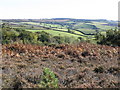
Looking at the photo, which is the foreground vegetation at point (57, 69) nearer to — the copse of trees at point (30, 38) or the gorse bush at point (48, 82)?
the gorse bush at point (48, 82)

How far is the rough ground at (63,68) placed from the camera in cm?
618

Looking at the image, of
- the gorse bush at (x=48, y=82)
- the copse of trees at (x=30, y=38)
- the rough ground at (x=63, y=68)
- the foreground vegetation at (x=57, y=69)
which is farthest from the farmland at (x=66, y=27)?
the gorse bush at (x=48, y=82)

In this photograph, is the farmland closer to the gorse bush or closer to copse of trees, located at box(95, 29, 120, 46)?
copse of trees, located at box(95, 29, 120, 46)

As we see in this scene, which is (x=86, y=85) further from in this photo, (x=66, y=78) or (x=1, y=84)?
(x=1, y=84)

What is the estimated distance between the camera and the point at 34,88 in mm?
5523

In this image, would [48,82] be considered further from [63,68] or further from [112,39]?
[112,39]

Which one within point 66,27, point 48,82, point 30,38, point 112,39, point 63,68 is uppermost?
point 48,82

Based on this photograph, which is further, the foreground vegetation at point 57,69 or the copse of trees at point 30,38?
the copse of trees at point 30,38

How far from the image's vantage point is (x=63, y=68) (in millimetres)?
8328

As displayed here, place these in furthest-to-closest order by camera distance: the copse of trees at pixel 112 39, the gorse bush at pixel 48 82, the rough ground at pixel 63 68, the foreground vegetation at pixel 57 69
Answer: the copse of trees at pixel 112 39 < the rough ground at pixel 63 68 < the foreground vegetation at pixel 57 69 < the gorse bush at pixel 48 82

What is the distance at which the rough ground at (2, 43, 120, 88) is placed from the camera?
20.3ft

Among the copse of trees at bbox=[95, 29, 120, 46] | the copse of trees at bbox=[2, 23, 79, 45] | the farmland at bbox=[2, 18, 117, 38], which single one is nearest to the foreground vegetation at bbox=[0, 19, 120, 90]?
the copse of trees at bbox=[95, 29, 120, 46]

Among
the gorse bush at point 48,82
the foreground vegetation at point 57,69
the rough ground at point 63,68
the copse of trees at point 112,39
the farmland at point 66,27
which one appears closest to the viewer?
the gorse bush at point 48,82

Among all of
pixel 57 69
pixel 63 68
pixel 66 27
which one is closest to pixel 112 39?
pixel 63 68
